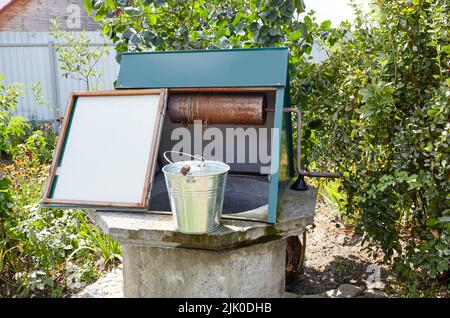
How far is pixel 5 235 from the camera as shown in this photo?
3.61m

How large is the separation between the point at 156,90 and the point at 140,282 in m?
1.20

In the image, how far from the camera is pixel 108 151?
261 centimetres

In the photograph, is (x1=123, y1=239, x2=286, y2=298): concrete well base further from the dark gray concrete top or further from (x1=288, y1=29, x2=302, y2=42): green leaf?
(x1=288, y1=29, x2=302, y2=42): green leaf

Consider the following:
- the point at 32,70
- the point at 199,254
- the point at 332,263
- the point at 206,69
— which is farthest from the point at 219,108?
the point at 32,70

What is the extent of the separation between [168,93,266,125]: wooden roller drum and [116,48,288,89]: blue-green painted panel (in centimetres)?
18

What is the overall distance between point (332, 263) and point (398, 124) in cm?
152

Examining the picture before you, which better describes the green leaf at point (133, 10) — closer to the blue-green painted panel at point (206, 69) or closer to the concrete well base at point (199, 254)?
the blue-green painted panel at point (206, 69)

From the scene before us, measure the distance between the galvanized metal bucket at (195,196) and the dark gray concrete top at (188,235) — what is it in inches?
2.6

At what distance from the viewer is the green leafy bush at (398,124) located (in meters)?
2.37

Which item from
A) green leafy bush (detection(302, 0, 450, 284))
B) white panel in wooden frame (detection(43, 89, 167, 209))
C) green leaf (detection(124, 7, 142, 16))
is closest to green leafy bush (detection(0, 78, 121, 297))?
white panel in wooden frame (detection(43, 89, 167, 209))

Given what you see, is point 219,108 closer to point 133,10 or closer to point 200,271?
point 200,271

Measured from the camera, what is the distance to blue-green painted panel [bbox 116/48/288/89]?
253cm
